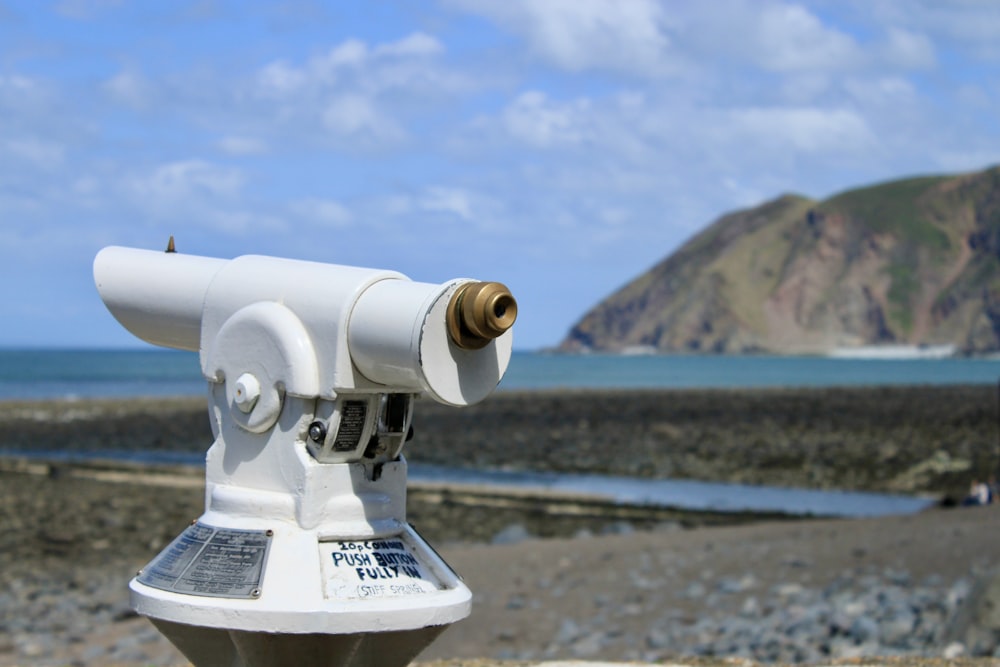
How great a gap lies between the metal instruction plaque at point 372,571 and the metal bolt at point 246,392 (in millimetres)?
492

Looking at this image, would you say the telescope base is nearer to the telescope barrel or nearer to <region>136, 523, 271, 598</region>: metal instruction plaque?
<region>136, 523, 271, 598</region>: metal instruction plaque

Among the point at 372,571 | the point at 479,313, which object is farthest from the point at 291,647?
the point at 479,313

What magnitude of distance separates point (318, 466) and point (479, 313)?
76 cm

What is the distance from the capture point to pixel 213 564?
12.9 feet

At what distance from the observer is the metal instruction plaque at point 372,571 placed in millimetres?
3844

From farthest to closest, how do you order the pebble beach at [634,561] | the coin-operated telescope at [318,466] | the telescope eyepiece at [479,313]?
1. the pebble beach at [634,561]
2. the coin-operated telescope at [318,466]
3. the telescope eyepiece at [479,313]

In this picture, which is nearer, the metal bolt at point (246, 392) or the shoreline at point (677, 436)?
the metal bolt at point (246, 392)

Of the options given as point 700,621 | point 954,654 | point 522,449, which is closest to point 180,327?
point 954,654

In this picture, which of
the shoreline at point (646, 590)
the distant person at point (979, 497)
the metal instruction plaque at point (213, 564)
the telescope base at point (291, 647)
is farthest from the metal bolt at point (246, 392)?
the distant person at point (979, 497)

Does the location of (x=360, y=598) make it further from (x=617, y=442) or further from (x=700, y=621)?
(x=617, y=442)

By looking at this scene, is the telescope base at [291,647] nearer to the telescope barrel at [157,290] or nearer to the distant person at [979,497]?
the telescope barrel at [157,290]

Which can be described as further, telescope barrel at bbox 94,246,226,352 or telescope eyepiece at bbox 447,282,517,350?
telescope barrel at bbox 94,246,226,352

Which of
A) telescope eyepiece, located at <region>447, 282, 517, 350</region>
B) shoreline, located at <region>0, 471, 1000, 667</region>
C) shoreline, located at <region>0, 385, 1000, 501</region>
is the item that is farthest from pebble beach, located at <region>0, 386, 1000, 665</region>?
telescope eyepiece, located at <region>447, 282, 517, 350</region>

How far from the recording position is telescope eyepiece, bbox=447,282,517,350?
3568 millimetres
